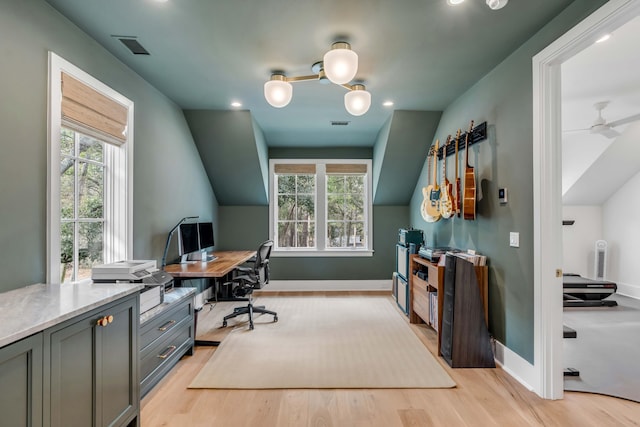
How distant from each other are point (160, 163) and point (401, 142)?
3.05 meters

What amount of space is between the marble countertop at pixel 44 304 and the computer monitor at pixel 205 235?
2.30m

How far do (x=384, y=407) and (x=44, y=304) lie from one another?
2008 mm

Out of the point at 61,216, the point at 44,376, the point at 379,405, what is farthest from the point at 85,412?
the point at 379,405

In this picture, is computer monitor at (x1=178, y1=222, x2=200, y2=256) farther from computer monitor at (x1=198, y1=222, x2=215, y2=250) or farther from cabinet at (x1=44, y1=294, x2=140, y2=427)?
cabinet at (x1=44, y1=294, x2=140, y2=427)

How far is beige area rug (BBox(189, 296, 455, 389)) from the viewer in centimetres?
247

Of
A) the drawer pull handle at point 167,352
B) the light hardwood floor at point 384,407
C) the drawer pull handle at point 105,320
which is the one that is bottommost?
the light hardwood floor at point 384,407

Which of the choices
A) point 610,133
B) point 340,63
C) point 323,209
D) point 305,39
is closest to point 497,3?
point 340,63

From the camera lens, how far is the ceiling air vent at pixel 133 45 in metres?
2.40

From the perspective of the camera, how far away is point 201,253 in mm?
4250

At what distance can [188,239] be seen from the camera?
3.84 metres

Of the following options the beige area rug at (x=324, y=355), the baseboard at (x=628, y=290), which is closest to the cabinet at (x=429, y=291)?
the beige area rug at (x=324, y=355)

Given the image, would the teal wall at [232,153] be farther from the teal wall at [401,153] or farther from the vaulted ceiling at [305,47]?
the teal wall at [401,153]

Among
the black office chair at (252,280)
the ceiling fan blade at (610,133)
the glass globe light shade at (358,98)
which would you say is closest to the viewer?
the glass globe light shade at (358,98)

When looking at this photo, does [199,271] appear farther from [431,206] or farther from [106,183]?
[431,206]
